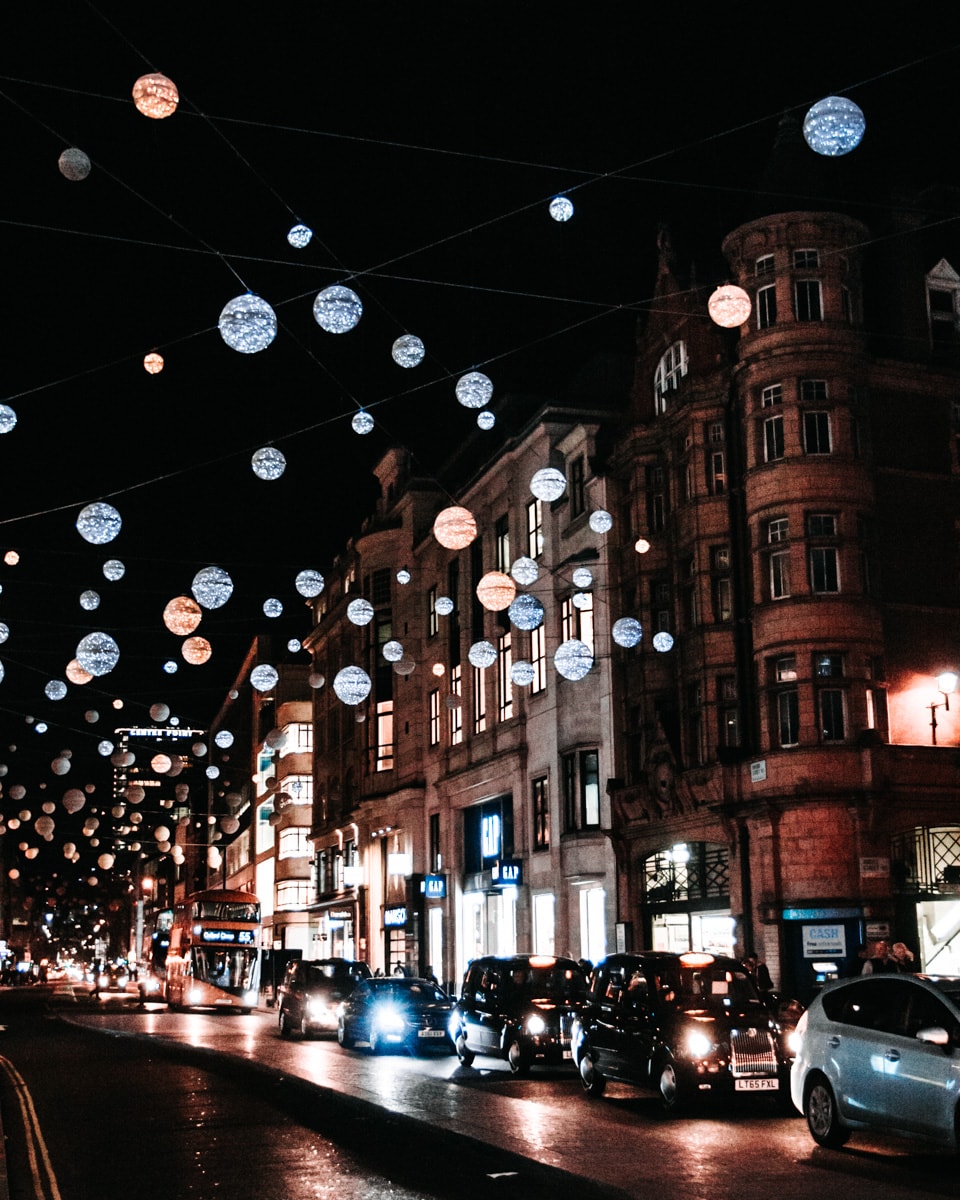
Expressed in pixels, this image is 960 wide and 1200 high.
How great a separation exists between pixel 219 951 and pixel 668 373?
2652 cm

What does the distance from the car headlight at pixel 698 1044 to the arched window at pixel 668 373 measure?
2316cm

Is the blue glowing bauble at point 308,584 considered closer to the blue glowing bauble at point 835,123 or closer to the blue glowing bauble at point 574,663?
the blue glowing bauble at point 574,663

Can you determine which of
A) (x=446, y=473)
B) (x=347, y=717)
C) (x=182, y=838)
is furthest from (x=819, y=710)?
(x=182, y=838)

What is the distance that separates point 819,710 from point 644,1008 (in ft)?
49.3

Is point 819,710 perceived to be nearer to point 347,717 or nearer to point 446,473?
point 446,473

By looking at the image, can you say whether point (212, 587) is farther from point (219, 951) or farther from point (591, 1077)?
point (219, 951)

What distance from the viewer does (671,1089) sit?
16812 mm

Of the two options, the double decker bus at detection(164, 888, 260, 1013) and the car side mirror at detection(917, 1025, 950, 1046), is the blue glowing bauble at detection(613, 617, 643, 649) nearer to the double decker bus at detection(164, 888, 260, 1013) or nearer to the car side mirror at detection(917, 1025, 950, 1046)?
the car side mirror at detection(917, 1025, 950, 1046)

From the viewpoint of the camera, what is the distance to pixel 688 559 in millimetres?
36406

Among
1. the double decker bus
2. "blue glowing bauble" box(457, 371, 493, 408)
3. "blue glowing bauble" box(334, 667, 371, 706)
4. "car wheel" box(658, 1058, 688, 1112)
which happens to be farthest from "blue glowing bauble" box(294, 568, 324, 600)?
Result: the double decker bus

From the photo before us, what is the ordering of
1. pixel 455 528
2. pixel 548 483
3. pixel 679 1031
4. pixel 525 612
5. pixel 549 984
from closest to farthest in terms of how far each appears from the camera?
1. pixel 679 1031
2. pixel 549 984
3. pixel 455 528
4. pixel 548 483
5. pixel 525 612

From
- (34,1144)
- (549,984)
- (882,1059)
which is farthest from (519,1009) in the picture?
(882,1059)

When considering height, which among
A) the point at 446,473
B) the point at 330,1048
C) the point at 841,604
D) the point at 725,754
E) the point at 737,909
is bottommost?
the point at 330,1048

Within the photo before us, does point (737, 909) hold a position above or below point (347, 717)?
below
